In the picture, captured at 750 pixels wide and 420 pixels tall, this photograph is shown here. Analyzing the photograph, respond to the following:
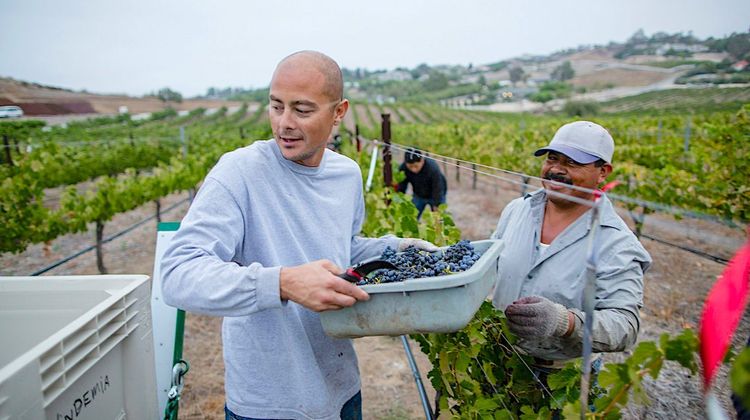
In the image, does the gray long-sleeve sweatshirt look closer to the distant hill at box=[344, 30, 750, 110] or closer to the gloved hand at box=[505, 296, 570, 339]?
the gloved hand at box=[505, 296, 570, 339]

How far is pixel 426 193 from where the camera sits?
6.83 metres

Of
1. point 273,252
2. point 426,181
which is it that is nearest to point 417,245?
point 273,252

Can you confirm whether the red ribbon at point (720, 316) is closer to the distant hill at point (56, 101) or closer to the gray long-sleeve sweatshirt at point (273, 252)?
the gray long-sleeve sweatshirt at point (273, 252)

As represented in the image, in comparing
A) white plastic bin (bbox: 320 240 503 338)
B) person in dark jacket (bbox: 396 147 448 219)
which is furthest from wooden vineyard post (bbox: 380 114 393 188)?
white plastic bin (bbox: 320 240 503 338)


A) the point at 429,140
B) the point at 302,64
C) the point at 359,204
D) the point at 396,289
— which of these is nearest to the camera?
the point at 396,289

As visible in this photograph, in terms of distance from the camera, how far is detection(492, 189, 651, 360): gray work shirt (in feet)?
5.92

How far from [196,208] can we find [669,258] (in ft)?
26.4

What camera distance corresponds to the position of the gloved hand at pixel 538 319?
66.3 inches

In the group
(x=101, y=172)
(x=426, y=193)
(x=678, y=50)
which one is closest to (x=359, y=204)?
(x=426, y=193)

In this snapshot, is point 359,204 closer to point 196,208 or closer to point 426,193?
point 196,208

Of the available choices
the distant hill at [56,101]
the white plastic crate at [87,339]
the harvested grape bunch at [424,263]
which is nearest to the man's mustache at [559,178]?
the harvested grape bunch at [424,263]

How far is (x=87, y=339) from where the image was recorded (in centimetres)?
137

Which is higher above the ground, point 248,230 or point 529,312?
point 248,230

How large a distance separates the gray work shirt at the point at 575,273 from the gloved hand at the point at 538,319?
2.2 inches
